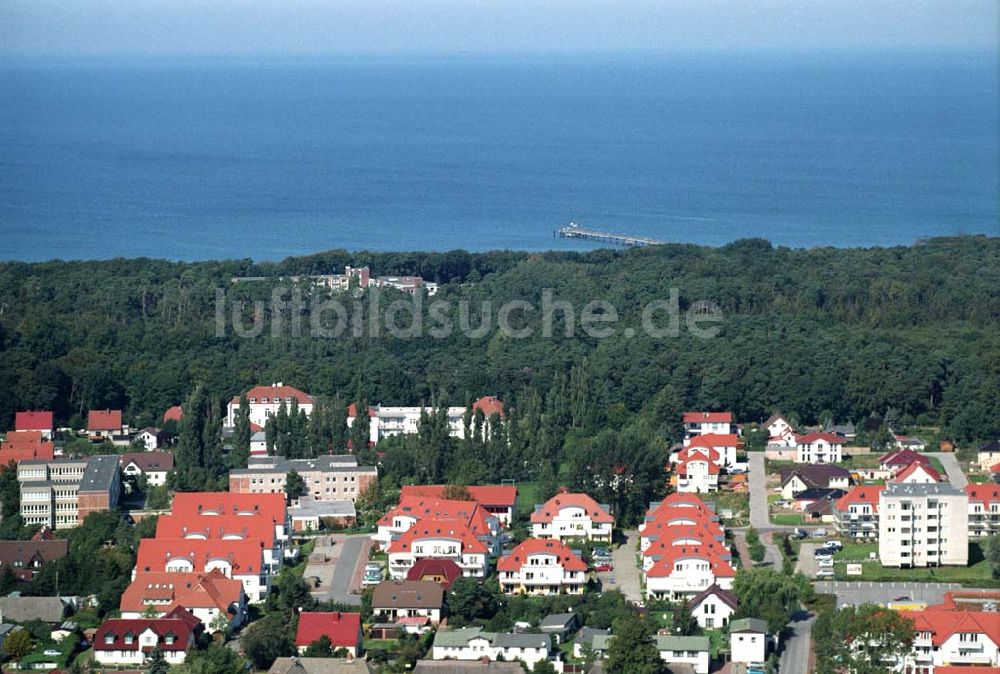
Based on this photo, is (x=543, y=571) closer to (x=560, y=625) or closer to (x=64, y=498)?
(x=560, y=625)

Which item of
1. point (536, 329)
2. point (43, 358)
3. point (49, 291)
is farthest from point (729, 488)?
point (49, 291)

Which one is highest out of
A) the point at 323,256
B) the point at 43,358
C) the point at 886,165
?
the point at 886,165

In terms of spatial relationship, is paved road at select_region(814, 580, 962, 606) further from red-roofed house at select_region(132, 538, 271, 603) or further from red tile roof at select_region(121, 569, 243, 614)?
red tile roof at select_region(121, 569, 243, 614)

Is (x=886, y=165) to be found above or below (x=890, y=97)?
below

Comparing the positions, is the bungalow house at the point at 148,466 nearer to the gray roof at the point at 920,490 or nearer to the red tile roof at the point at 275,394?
the red tile roof at the point at 275,394

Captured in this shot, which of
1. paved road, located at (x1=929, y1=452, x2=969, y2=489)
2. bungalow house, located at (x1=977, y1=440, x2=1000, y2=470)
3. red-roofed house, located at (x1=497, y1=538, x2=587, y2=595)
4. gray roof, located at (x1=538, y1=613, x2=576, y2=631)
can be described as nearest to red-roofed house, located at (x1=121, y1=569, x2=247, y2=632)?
red-roofed house, located at (x1=497, y1=538, x2=587, y2=595)

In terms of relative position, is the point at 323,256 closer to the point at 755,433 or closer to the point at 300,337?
the point at 300,337

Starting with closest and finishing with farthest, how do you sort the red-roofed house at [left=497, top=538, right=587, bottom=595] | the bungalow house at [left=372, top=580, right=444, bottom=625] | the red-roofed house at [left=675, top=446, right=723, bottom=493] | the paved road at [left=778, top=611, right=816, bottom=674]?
the paved road at [left=778, top=611, right=816, bottom=674]
the bungalow house at [left=372, top=580, right=444, bottom=625]
the red-roofed house at [left=497, top=538, right=587, bottom=595]
the red-roofed house at [left=675, top=446, right=723, bottom=493]
